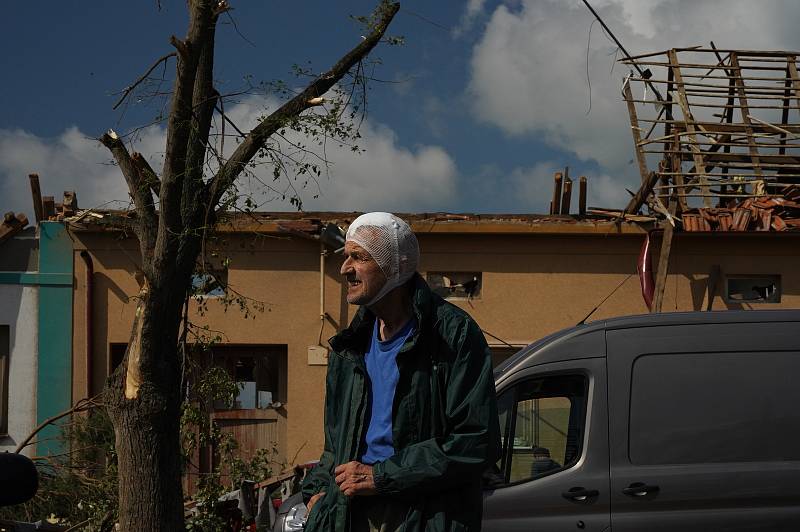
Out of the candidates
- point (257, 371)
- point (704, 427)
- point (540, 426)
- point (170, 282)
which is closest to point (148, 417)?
point (170, 282)

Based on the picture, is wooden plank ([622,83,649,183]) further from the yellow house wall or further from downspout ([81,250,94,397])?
downspout ([81,250,94,397])

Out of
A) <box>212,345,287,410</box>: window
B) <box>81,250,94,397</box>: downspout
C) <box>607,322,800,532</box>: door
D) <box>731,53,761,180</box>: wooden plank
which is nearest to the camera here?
<box>607,322,800,532</box>: door

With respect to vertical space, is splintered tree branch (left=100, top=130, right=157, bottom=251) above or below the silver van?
above

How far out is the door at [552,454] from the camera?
5906 mm

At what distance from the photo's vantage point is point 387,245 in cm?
337

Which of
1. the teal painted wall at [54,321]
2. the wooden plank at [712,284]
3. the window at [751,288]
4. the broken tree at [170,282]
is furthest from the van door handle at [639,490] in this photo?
the teal painted wall at [54,321]

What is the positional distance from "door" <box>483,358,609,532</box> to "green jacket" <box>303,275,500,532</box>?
8.98 ft

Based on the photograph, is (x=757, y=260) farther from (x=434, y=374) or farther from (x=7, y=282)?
(x=434, y=374)

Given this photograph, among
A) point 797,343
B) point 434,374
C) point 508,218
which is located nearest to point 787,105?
point 508,218

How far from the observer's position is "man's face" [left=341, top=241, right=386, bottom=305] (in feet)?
11.1

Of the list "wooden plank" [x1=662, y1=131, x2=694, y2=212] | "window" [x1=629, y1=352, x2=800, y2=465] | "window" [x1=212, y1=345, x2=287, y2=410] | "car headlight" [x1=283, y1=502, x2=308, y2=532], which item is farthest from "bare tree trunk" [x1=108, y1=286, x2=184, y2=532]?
"wooden plank" [x1=662, y1=131, x2=694, y2=212]

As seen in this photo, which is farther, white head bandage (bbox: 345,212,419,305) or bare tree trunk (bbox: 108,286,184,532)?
bare tree trunk (bbox: 108,286,184,532)

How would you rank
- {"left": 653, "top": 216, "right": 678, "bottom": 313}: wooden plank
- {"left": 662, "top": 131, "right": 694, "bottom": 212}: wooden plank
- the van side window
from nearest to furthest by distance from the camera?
the van side window < {"left": 653, "top": 216, "right": 678, "bottom": 313}: wooden plank < {"left": 662, "top": 131, "right": 694, "bottom": 212}: wooden plank

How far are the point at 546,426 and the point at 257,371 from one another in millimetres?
9431
